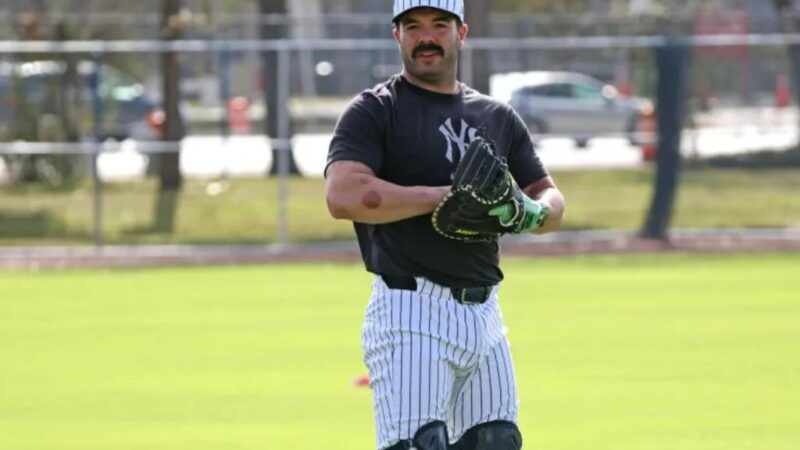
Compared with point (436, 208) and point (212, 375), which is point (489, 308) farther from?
point (212, 375)

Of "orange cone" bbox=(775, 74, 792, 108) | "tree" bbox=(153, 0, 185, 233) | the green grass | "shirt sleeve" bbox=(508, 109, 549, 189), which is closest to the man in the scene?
"shirt sleeve" bbox=(508, 109, 549, 189)

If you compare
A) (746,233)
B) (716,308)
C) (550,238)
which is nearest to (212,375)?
(716,308)

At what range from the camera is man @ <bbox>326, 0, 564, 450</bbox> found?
19.4ft

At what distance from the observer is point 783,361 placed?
11.8 m

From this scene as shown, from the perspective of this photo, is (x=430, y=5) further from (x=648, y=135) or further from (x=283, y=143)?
(x=648, y=135)

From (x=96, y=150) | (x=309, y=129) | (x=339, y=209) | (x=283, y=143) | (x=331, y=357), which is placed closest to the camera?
(x=339, y=209)

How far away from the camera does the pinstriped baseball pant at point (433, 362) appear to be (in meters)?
5.92

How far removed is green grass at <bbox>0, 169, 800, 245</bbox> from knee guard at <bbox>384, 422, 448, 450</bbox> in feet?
51.8

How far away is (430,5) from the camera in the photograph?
6012 mm

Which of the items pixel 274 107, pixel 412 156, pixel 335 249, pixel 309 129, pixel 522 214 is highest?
pixel 412 156

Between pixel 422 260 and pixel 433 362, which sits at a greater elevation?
pixel 422 260

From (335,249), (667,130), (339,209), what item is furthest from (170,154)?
(339,209)

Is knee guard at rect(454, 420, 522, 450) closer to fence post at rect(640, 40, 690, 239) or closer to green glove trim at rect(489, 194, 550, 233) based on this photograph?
green glove trim at rect(489, 194, 550, 233)

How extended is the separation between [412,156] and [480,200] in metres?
0.42
